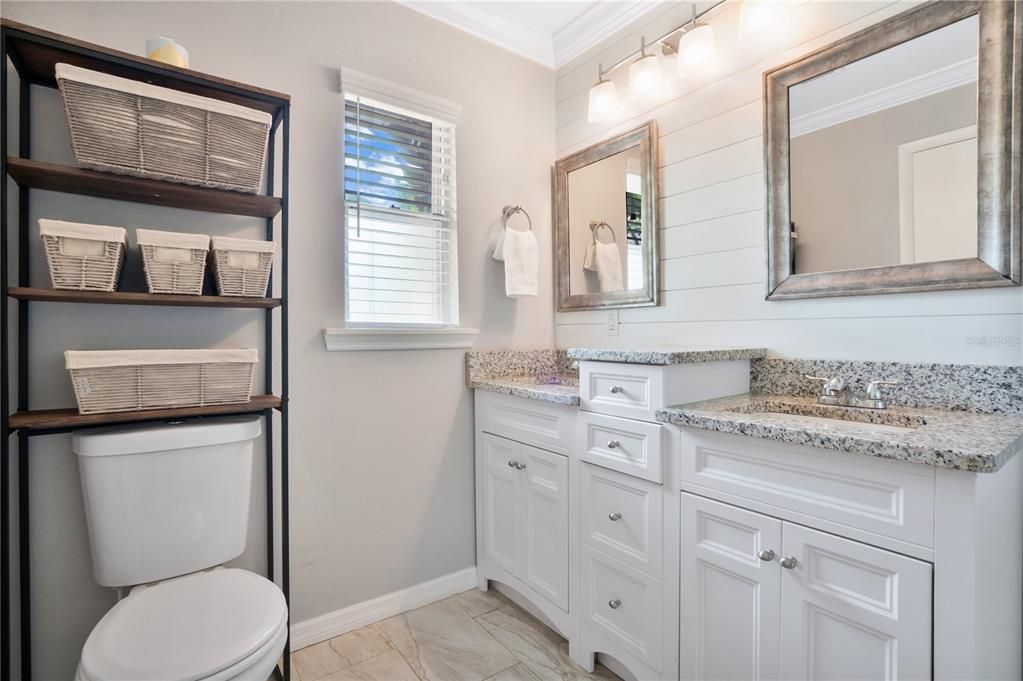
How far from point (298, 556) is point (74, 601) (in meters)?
0.61

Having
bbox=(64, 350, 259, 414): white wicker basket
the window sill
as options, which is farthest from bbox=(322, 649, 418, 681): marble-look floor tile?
the window sill

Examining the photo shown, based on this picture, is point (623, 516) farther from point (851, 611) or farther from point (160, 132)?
point (160, 132)

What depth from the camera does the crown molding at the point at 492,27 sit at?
2.11 meters

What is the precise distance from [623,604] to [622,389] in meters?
0.66

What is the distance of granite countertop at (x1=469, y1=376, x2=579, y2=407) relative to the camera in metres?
1.72

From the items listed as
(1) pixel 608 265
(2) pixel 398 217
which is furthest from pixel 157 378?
(1) pixel 608 265

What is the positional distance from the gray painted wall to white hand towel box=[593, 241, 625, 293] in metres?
0.29

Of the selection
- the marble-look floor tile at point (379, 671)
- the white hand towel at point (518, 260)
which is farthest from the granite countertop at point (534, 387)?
the marble-look floor tile at point (379, 671)

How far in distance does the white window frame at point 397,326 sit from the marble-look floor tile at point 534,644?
3.59ft

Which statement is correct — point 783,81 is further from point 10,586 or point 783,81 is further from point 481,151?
point 10,586

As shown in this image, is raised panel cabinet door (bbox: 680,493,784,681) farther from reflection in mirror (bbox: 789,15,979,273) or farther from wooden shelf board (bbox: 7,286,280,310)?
wooden shelf board (bbox: 7,286,280,310)

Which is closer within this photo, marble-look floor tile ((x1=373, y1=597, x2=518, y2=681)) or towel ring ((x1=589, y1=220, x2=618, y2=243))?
marble-look floor tile ((x1=373, y1=597, x2=518, y2=681))

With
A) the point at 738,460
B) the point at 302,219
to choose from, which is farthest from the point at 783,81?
the point at 302,219

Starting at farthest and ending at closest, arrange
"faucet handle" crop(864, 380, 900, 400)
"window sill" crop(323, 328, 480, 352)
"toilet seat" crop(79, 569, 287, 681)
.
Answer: "window sill" crop(323, 328, 480, 352), "faucet handle" crop(864, 380, 900, 400), "toilet seat" crop(79, 569, 287, 681)
